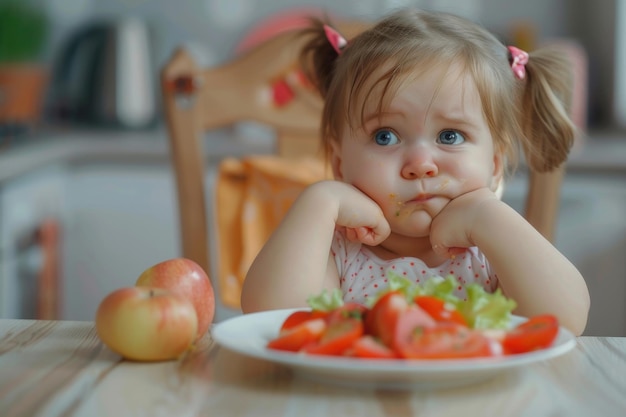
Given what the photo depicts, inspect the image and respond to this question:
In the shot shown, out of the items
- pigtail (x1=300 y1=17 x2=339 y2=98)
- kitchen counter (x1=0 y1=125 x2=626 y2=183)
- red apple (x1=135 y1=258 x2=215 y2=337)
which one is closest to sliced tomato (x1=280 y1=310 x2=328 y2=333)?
red apple (x1=135 y1=258 x2=215 y2=337)

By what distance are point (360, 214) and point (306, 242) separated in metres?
0.07

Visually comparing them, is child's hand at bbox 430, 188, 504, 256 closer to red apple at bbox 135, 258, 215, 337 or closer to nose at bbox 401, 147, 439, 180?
nose at bbox 401, 147, 439, 180

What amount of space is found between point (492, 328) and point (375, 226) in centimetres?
34

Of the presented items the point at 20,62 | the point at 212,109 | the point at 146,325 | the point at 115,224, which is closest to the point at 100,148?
the point at 115,224

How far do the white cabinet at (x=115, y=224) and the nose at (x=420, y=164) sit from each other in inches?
53.6

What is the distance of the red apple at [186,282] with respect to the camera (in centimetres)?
80

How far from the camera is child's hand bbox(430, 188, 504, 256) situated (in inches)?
38.9

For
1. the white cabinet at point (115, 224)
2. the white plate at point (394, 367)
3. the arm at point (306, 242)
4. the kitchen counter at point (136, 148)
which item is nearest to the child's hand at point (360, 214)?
the arm at point (306, 242)

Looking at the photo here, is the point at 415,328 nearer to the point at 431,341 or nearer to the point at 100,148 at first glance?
the point at 431,341

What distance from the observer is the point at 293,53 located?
1615mm

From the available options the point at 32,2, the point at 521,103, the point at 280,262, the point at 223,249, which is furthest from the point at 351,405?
the point at 32,2

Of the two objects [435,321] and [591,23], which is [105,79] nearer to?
[591,23]

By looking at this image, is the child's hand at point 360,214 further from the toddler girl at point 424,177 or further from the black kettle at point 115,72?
the black kettle at point 115,72

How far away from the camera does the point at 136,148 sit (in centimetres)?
229
